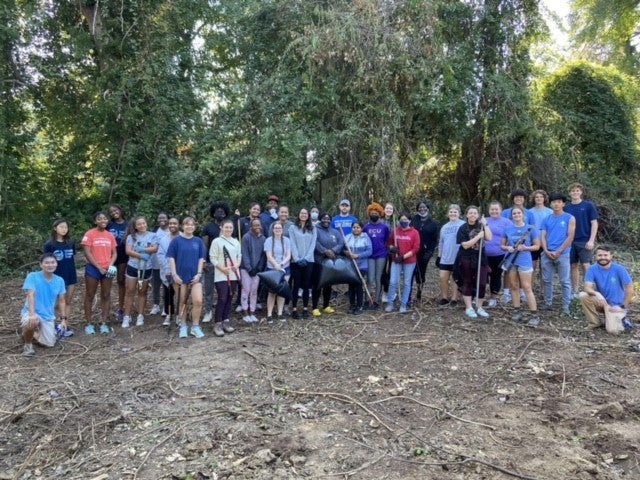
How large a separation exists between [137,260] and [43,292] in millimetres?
1130

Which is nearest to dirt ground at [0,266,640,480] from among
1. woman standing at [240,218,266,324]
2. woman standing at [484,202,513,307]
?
woman standing at [240,218,266,324]

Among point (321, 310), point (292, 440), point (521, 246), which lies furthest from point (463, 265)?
point (292, 440)

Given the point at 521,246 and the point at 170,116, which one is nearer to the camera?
the point at 521,246

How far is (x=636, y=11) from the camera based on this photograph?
14.2 meters

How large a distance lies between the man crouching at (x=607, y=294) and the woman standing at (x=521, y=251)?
617 mm

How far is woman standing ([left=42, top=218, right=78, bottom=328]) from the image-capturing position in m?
5.74

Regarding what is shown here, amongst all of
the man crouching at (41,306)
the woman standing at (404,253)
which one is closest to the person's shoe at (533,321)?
the woman standing at (404,253)

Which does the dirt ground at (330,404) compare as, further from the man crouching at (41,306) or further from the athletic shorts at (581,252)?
the athletic shorts at (581,252)

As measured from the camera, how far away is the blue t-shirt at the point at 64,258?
18.9 feet

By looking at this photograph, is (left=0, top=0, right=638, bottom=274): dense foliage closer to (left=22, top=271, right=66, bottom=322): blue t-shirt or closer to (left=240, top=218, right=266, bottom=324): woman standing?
(left=240, top=218, right=266, bottom=324): woman standing

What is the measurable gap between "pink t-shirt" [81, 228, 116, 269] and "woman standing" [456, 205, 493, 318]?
4427 millimetres

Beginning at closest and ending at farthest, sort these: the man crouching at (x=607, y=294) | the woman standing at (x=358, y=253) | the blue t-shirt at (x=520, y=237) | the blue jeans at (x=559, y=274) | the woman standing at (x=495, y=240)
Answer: the man crouching at (x=607, y=294)
the blue t-shirt at (x=520, y=237)
the blue jeans at (x=559, y=274)
the woman standing at (x=495, y=240)
the woman standing at (x=358, y=253)

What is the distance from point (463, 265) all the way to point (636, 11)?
521 inches

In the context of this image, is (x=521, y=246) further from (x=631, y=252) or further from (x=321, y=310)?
(x=631, y=252)
